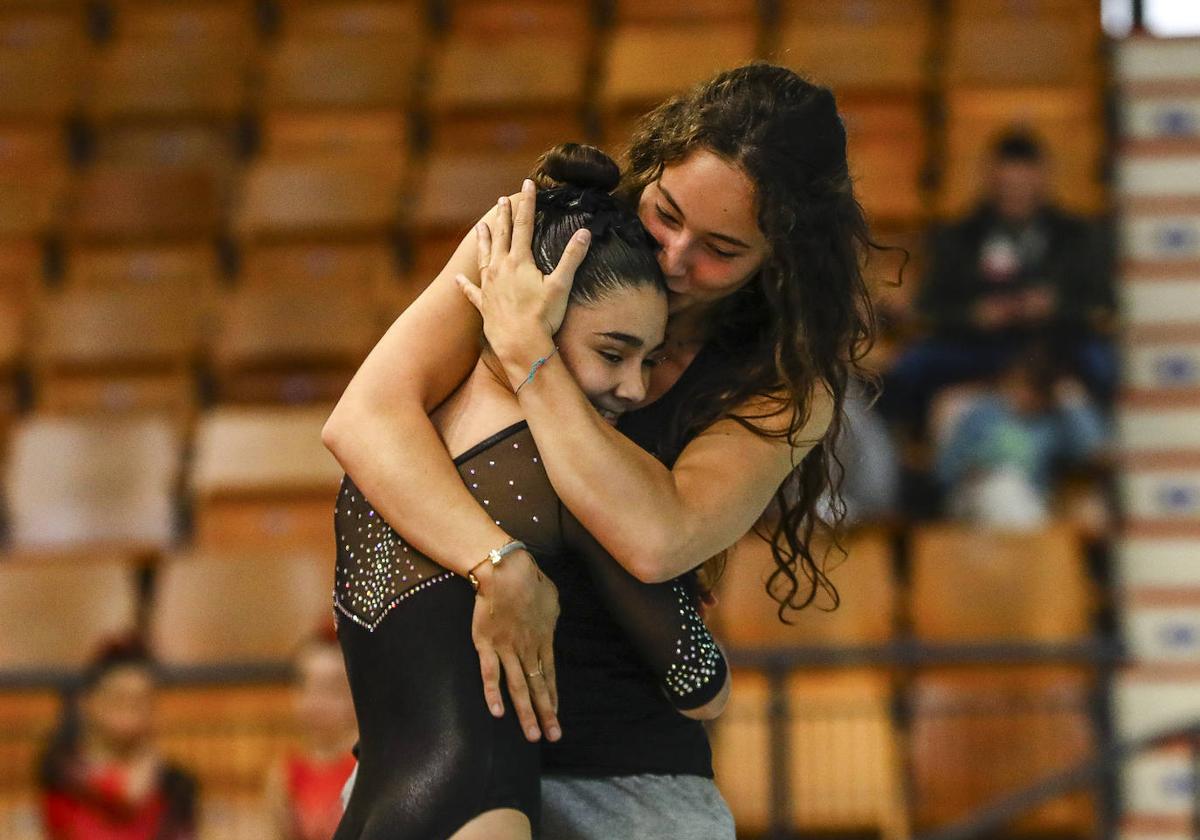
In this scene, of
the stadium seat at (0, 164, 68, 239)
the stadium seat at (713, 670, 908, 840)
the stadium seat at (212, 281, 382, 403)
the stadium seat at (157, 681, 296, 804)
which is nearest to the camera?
the stadium seat at (713, 670, 908, 840)

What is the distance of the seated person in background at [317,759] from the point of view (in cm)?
417

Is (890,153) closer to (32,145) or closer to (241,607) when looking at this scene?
(241,607)

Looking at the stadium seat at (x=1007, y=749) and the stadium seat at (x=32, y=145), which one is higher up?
the stadium seat at (x=32, y=145)

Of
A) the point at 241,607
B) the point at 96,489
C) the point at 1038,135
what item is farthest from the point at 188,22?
the point at 1038,135

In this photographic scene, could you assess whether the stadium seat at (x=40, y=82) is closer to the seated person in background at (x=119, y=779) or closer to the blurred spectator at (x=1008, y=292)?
the seated person in background at (x=119, y=779)

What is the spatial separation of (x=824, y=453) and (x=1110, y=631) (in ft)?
11.3

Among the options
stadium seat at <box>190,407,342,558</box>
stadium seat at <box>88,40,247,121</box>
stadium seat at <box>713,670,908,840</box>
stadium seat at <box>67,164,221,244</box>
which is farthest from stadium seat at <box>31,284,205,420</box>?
stadium seat at <box>713,670,908,840</box>

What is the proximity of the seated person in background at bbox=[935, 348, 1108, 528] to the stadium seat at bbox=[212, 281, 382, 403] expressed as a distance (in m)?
1.88

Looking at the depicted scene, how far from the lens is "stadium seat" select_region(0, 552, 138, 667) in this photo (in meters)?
5.03

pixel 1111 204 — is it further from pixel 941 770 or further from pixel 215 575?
pixel 215 575

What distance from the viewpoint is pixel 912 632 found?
4957 mm

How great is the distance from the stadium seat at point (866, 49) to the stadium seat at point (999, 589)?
188cm

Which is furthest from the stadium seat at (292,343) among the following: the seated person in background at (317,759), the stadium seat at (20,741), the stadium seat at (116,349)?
the seated person in background at (317,759)

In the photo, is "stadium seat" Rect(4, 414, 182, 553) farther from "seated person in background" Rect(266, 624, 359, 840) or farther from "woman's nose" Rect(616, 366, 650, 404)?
"woman's nose" Rect(616, 366, 650, 404)
